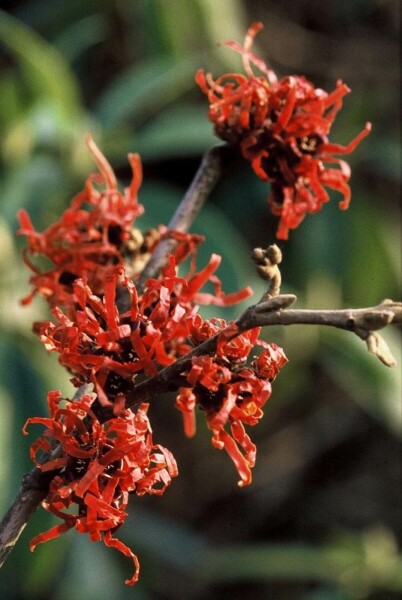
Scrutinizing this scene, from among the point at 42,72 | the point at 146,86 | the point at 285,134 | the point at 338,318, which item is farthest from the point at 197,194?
the point at 146,86

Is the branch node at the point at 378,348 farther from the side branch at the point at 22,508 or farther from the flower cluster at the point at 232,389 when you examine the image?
the side branch at the point at 22,508

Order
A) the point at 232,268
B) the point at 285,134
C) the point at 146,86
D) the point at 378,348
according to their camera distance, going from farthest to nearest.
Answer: the point at 146,86, the point at 232,268, the point at 285,134, the point at 378,348

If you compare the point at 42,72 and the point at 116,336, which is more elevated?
the point at 116,336

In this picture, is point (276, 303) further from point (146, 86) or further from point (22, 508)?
Answer: point (146, 86)

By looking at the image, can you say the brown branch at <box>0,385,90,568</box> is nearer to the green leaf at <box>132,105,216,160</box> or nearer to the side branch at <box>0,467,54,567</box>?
the side branch at <box>0,467,54,567</box>

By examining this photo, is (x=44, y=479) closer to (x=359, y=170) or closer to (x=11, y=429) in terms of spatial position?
(x=11, y=429)

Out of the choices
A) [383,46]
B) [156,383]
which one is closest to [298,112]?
[156,383]

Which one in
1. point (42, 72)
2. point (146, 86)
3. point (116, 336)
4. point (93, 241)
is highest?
point (116, 336)
